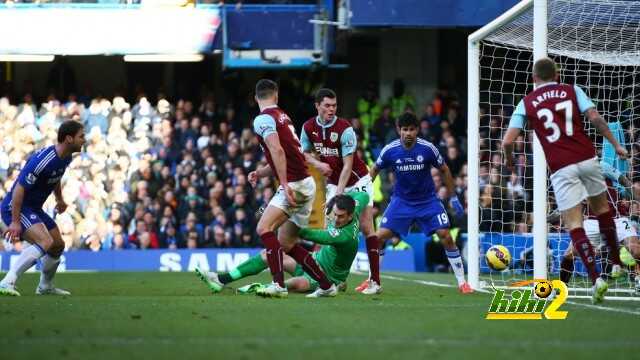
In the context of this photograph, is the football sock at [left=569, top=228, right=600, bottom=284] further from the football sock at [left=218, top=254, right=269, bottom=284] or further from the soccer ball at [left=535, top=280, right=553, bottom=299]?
the football sock at [left=218, top=254, right=269, bottom=284]

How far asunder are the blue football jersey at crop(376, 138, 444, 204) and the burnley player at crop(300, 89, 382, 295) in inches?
16.4

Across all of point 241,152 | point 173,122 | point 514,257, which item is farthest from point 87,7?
point 514,257

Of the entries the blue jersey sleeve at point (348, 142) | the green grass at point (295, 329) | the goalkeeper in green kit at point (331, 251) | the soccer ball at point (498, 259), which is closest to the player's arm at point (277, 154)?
→ the goalkeeper in green kit at point (331, 251)

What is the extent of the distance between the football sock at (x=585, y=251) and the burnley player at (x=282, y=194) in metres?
2.58

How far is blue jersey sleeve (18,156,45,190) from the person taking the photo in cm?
1197

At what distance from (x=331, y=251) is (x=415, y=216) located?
5.70 feet

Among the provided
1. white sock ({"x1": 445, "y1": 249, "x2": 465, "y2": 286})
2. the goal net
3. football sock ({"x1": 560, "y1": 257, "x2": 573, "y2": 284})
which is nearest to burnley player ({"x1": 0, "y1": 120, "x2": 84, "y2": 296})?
white sock ({"x1": 445, "y1": 249, "x2": 465, "y2": 286})

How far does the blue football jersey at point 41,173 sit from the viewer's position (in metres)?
12.0

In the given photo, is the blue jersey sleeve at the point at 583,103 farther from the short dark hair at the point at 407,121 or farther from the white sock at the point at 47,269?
the white sock at the point at 47,269

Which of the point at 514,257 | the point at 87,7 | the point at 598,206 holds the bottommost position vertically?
the point at 514,257

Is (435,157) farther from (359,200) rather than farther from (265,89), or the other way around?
(265,89)

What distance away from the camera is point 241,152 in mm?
23859

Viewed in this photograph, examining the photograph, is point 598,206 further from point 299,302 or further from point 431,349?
point 431,349

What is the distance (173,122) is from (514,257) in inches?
406
